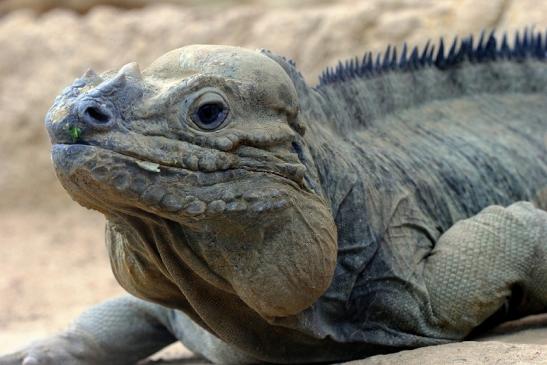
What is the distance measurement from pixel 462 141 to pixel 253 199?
7.42 feet

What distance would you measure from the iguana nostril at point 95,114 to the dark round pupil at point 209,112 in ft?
1.18

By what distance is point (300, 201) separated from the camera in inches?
161

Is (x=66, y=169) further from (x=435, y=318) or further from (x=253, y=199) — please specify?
(x=435, y=318)

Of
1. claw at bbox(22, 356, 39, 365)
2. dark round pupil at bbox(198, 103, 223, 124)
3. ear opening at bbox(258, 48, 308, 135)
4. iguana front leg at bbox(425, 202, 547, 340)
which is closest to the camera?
dark round pupil at bbox(198, 103, 223, 124)

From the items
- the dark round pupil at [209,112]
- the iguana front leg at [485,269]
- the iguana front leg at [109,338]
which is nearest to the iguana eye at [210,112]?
the dark round pupil at [209,112]

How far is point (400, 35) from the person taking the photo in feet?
33.7

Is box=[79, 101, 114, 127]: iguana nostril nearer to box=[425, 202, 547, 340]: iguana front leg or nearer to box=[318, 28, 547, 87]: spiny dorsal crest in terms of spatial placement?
box=[318, 28, 547, 87]: spiny dorsal crest

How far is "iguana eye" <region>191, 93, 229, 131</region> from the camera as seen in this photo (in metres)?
3.94

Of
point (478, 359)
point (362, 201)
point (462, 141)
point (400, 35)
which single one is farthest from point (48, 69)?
point (478, 359)

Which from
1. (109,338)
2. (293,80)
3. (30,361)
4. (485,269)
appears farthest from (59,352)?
(485,269)

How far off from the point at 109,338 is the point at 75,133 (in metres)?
2.17

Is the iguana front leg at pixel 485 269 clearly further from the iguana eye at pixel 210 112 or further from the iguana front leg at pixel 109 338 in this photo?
the iguana front leg at pixel 109 338

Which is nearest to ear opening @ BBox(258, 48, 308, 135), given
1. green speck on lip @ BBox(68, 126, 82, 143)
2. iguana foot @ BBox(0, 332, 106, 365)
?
green speck on lip @ BBox(68, 126, 82, 143)

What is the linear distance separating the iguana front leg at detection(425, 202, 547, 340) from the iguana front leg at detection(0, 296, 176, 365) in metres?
1.60
